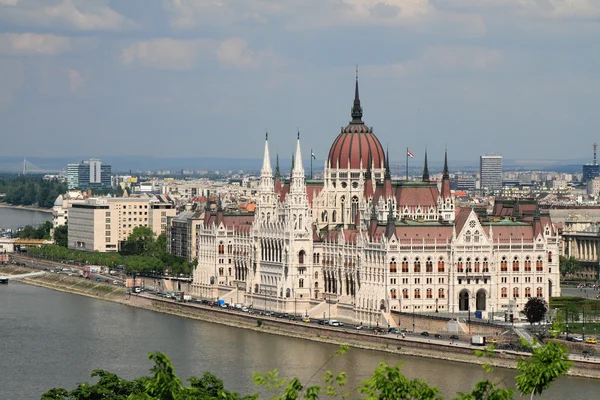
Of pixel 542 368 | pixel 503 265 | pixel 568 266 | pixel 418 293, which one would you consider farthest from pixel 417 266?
pixel 542 368

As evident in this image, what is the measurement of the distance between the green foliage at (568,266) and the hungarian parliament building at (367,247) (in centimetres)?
1658

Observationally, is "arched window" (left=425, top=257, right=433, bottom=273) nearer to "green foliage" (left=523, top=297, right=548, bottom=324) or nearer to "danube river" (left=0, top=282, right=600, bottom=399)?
"green foliage" (left=523, top=297, right=548, bottom=324)

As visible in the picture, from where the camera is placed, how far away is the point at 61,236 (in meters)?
Answer: 198

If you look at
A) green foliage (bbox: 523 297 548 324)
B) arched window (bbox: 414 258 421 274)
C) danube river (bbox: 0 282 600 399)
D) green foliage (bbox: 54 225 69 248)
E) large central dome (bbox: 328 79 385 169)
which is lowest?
danube river (bbox: 0 282 600 399)

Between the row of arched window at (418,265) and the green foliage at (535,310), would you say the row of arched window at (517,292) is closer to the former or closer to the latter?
the row of arched window at (418,265)

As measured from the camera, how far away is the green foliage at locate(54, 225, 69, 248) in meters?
195

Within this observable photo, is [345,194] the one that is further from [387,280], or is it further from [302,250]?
[387,280]

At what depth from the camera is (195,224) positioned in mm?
156625

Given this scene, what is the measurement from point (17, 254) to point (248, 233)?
207 feet

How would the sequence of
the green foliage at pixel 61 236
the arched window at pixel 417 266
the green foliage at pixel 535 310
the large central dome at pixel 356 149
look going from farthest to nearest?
1. the green foliage at pixel 61 236
2. the large central dome at pixel 356 149
3. the arched window at pixel 417 266
4. the green foliage at pixel 535 310

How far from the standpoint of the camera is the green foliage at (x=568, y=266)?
459 ft

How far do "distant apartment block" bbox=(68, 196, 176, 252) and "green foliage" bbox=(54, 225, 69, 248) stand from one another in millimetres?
7891

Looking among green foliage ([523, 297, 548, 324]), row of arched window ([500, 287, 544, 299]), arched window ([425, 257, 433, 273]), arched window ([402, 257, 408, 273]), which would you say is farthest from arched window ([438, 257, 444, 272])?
green foliage ([523, 297, 548, 324])

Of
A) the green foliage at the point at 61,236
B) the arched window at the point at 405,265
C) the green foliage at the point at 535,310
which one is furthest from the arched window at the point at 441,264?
the green foliage at the point at 61,236
